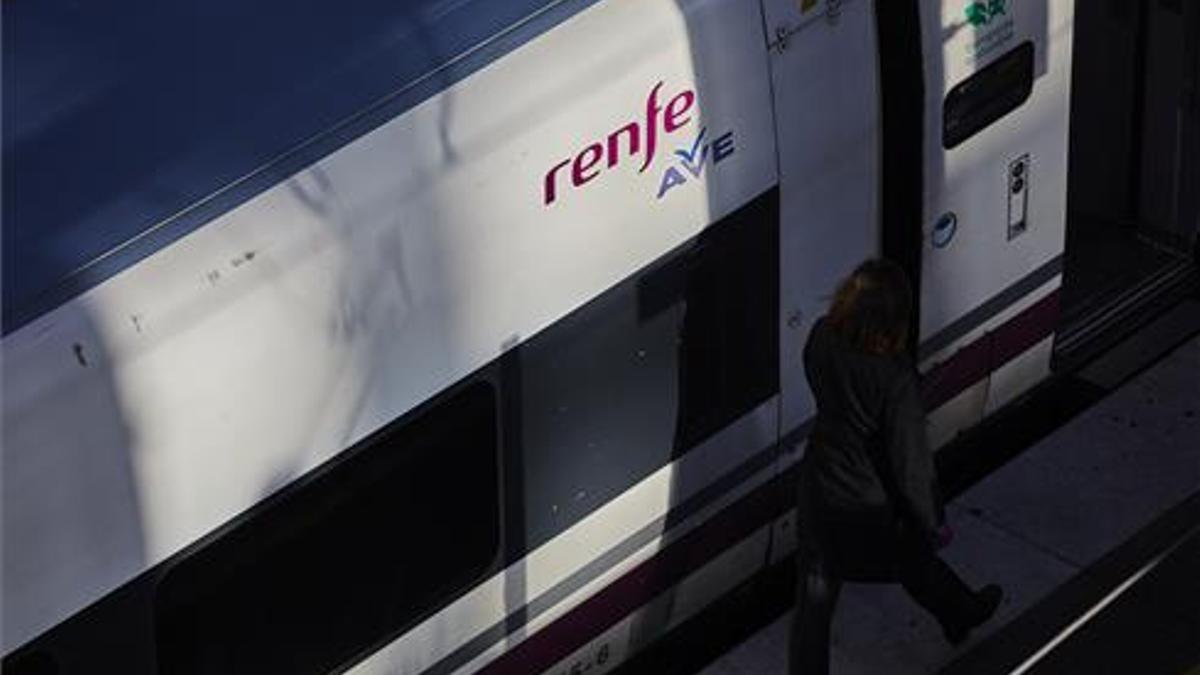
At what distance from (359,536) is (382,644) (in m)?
0.33

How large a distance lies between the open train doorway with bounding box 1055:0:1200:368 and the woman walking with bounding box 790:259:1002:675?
5.43 ft

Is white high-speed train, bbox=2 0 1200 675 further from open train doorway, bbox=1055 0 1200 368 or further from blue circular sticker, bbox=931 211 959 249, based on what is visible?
open train doorway, bbox=1055 0 1200 368

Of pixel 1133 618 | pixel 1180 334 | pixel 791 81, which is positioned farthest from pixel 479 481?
pixel 1180 334

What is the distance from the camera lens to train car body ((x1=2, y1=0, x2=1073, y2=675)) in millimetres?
6215

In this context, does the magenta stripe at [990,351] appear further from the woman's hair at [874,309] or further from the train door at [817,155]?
the woman's hair at [874,309]

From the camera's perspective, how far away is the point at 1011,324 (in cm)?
872

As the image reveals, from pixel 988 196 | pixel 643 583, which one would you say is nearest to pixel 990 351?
pixel 988 196

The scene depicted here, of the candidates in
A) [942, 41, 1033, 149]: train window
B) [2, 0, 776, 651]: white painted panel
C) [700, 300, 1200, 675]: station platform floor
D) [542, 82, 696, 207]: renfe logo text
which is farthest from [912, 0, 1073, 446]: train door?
[542, 82, 696, 207]: renfe logo text

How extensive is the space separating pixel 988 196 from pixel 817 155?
35.6 inches

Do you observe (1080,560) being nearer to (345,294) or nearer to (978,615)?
(978,615)

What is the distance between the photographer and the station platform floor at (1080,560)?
787 centimetres

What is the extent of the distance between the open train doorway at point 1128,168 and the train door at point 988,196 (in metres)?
0.51

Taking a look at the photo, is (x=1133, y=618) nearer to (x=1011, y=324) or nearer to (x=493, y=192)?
(x=1011, y=324)

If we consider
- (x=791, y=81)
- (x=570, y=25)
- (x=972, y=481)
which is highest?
(x=570, y=25)
